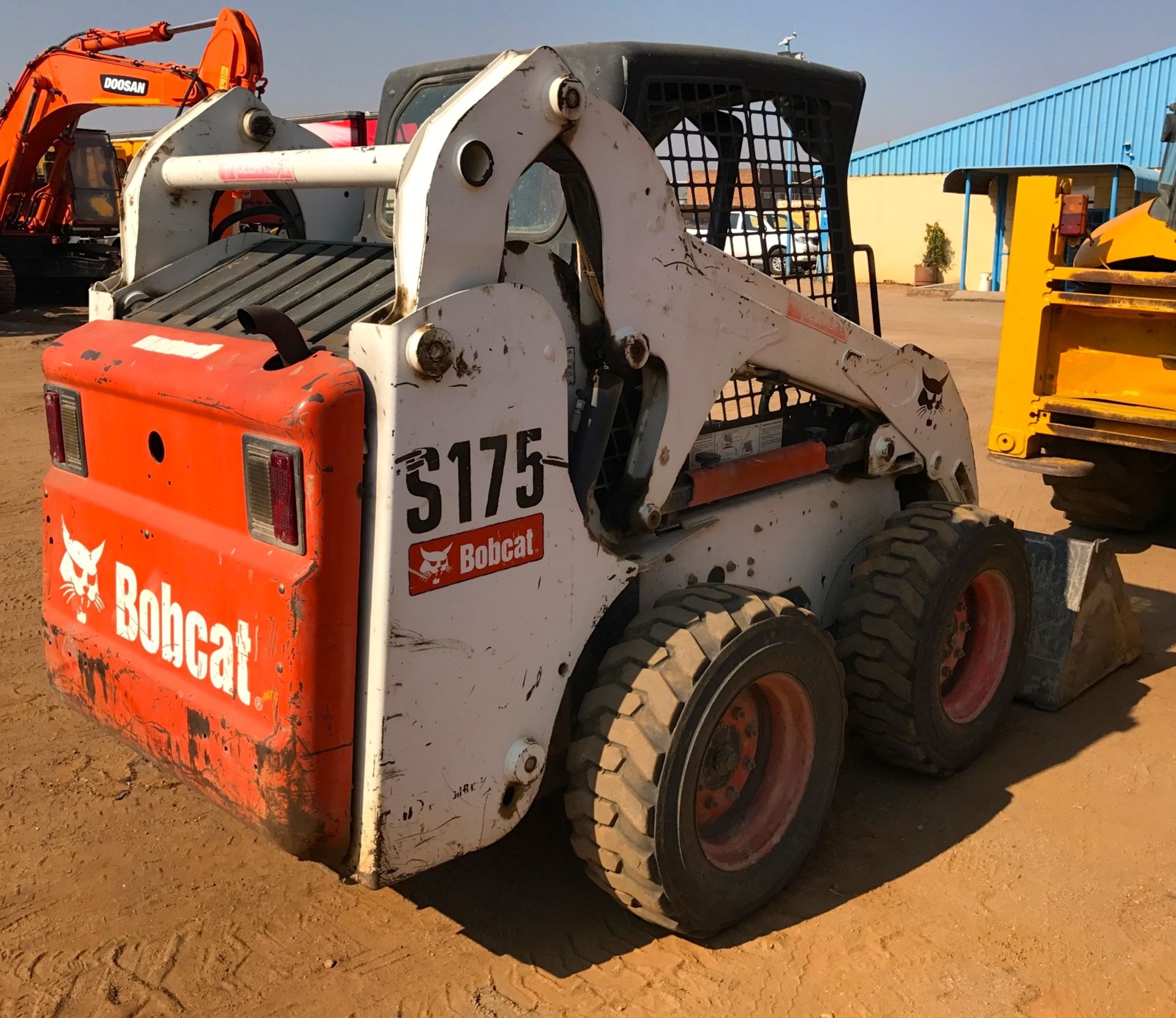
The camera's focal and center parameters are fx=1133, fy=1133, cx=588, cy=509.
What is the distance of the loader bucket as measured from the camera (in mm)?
4242

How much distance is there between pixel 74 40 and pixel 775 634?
15646 millimetres

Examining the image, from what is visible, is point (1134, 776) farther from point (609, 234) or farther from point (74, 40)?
point (74, 40)

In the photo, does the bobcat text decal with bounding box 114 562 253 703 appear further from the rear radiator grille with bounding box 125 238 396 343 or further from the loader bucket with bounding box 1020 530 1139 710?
the loader bucket with bounding box 1020 530 1139 710

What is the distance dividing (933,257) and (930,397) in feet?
80.3

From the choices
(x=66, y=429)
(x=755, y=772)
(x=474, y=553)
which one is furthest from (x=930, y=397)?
(x=66, y=429)

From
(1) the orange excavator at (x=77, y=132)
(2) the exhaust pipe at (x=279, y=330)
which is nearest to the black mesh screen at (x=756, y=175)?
(2) the exhaust pipe at (x=279, y=330)

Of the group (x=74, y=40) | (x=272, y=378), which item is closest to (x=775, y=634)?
(x=272, y=378)

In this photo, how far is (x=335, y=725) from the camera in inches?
91.4

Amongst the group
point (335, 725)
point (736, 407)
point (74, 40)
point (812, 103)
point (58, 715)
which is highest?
point (74, 40)

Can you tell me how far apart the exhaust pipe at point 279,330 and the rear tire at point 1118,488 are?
4933 mm

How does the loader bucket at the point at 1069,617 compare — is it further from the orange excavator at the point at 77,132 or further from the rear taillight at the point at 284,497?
the orange excavator at the point at 77,132

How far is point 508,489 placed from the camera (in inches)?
96.2

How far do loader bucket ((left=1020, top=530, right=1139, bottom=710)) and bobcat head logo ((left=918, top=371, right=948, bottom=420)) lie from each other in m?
0.85

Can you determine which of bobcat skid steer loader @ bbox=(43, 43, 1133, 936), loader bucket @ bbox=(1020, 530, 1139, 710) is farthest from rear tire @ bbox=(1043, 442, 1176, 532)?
bobcat skid steer loader @ bbox=(43, 43, 1133, 936)
